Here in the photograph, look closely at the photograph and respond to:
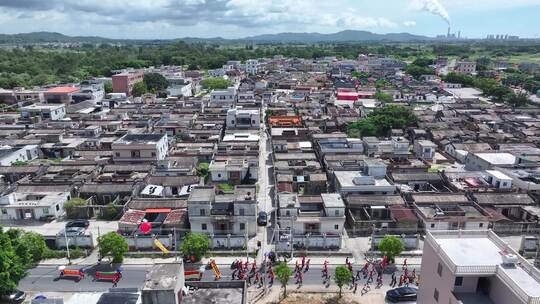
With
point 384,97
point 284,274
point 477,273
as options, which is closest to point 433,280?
point 477,273

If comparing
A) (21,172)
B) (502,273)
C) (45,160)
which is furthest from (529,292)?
(45,160)

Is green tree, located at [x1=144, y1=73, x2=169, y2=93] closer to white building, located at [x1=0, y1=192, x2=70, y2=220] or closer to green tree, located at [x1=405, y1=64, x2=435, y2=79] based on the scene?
white building, located at [x1=0, y1=192, x2=70, y2=220]

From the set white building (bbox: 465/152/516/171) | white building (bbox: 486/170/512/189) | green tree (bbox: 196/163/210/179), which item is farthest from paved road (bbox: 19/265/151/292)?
white building (bbox: 465/152/516/171)

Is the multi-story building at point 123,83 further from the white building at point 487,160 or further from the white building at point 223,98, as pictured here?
the white building at point 487,160

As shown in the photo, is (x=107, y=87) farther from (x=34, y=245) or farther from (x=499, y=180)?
(x=499, y=180)

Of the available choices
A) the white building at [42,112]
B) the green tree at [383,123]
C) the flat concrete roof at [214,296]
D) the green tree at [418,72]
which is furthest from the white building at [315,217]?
the green tree at [418,72]
